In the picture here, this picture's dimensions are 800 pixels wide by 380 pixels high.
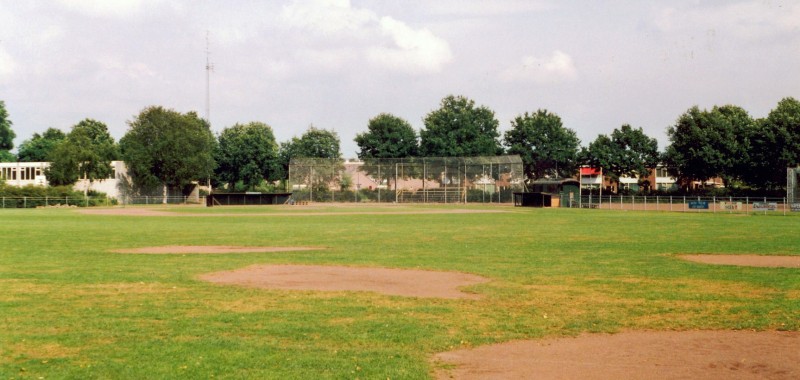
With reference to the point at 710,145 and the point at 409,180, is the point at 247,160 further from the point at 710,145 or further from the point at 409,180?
the point at 710,145

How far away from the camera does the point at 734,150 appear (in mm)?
90062

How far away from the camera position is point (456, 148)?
11375 centimetres

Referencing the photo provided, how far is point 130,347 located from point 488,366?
16.2ft

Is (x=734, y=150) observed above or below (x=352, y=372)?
above

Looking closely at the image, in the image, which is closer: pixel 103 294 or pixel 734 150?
pixel 103 294

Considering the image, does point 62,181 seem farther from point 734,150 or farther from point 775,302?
point 775,302

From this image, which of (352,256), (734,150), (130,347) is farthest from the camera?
(734,150)


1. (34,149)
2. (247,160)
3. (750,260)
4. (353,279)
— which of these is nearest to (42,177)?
(247,160)

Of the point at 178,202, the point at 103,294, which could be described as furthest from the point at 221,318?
the point at 178,202

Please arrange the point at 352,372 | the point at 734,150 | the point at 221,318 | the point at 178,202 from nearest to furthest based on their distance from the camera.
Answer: the point at 352,372 → the point at 221,318 → the point at 734,150 → the point at 178,202

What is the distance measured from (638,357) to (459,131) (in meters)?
105

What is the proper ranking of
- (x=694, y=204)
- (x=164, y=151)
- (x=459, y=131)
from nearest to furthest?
(x=694, y=204) < (x=164, y=151) < (x=459, y=131)

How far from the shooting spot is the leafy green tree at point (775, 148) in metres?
84.2

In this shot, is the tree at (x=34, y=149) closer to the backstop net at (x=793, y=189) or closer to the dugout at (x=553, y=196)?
the dugout at (x=553, y=196)
